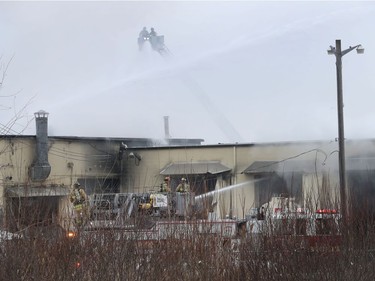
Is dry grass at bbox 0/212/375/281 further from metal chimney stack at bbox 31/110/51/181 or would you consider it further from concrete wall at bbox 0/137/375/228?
metal chimney stack at bbox 31/110/51/181

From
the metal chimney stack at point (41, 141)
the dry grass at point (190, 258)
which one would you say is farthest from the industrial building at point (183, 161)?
the dry grass at point (190, 258)

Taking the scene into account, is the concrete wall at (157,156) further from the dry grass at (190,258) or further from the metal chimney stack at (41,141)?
the dry grass at (190,258)

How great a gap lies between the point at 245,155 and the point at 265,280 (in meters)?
23.8

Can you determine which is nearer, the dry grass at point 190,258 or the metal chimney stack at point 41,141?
the dry grass at point 190,258

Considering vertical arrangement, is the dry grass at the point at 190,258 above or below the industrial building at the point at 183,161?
below

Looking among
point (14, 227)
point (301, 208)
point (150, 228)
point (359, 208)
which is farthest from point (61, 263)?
point (359, 208)

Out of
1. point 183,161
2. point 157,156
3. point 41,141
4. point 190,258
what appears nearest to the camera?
point 190,258

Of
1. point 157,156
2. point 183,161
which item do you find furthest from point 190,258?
point 157,156

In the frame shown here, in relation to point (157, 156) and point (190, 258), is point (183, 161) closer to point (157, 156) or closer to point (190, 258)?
point (157, 156)

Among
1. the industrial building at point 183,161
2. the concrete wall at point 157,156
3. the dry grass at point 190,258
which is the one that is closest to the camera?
the dry grass at point 190,258

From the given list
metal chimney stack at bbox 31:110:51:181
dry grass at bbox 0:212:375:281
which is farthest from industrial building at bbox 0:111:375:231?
dry grass at bbox 0:212:375:281

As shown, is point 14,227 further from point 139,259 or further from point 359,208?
point 359,208

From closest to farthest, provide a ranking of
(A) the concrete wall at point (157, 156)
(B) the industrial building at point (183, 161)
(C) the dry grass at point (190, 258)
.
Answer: (C) the dry grass at point (190, 258) < (B) the industrial building at point (183, 161) < (A) the concrete wall at point (157, 156)

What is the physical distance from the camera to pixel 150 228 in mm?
8297
